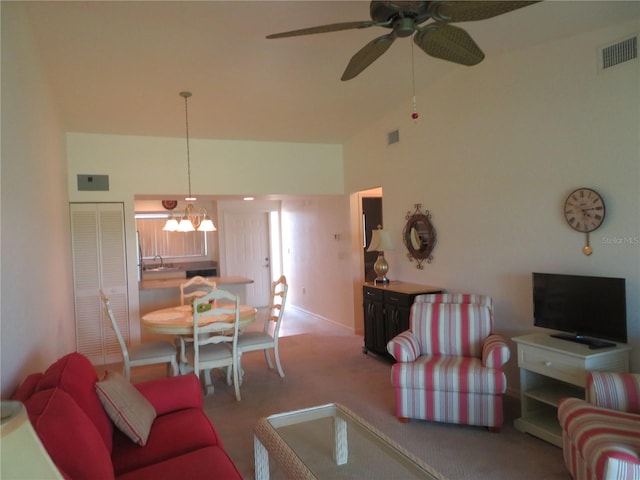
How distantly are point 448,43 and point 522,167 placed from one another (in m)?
1.78

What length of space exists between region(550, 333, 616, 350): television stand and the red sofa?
92.9 inches

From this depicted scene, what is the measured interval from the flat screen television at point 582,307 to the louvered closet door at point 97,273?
4.50 meters

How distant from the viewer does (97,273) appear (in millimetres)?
5145

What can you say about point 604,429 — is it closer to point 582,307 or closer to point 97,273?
point 582,307

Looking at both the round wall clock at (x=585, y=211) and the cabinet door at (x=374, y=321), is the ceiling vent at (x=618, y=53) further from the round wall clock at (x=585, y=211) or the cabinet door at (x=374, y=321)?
the cabinet door at (x=374, y=321)

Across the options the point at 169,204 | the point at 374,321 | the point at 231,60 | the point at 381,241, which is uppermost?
the point at 231,60

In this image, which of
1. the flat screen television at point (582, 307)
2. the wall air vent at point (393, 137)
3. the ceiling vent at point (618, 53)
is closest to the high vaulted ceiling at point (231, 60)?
the ceiling vent at point (618, 53)

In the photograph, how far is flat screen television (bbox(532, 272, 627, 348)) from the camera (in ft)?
9.00

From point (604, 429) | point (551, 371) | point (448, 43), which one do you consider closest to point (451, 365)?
point (551, 371)

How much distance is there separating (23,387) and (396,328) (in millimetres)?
3343

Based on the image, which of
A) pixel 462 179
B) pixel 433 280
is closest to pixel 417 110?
pixel 462 179

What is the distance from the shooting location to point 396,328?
456 centimetres

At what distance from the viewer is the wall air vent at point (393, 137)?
5105 mm

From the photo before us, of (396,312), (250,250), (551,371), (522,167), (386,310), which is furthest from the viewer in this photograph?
(250,250)
